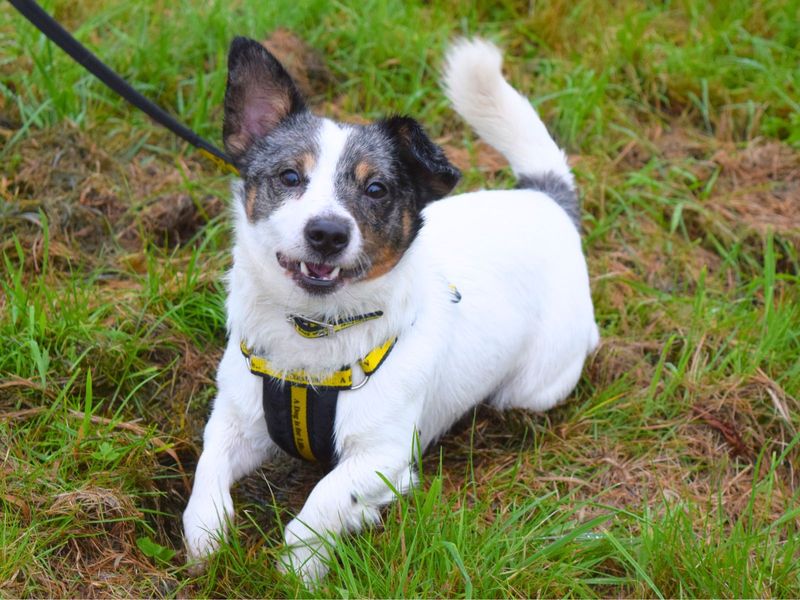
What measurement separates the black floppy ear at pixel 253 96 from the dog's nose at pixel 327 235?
0.65 meters

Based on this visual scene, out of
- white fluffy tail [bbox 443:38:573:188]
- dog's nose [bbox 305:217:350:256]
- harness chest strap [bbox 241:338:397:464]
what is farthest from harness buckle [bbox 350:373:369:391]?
white fluffy tail [bbox 443:38:573:188]

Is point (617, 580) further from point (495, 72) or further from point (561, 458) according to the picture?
point (495, 72)

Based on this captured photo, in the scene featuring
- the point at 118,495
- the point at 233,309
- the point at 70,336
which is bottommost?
the point at 118,495

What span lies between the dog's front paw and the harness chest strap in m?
0.28

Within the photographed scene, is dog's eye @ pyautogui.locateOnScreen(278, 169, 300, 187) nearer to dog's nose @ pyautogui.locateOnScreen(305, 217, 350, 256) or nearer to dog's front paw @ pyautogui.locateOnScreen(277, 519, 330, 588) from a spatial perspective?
dog's nose @ pyautogui.locateOnScreen(305, 217, 350, 256)

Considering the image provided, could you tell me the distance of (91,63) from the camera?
324 cm

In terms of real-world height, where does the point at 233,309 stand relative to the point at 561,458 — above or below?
above

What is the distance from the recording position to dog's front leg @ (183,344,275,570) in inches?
109

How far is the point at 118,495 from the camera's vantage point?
284 centimetres

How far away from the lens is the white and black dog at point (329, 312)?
2.73 metres

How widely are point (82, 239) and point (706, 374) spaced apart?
291cm

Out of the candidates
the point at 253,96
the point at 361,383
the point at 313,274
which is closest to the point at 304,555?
the point at 361,383

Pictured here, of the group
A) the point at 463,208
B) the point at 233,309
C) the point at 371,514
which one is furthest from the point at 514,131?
the point at 371,514

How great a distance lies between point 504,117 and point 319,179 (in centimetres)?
128
